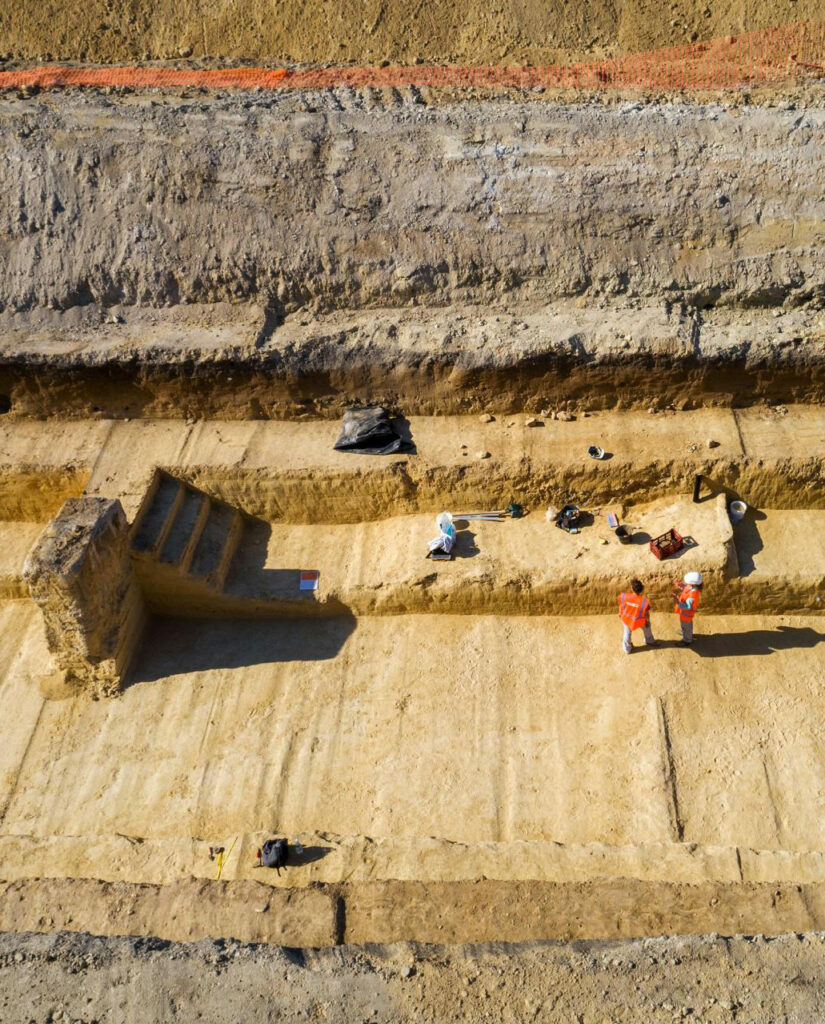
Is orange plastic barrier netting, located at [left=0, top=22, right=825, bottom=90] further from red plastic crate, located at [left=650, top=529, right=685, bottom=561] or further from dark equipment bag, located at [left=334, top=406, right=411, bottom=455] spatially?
red plastic crate, located at [left=650, top=529, right=685, bottom=561]

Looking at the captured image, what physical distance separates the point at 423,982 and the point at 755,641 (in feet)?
12.8

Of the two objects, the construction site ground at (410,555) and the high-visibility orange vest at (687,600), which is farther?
the high-visibility orange vest at (687,600)

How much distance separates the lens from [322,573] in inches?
300

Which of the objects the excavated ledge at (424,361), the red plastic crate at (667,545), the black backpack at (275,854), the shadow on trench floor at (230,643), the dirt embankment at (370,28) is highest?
the dirt embankment at (370,28)

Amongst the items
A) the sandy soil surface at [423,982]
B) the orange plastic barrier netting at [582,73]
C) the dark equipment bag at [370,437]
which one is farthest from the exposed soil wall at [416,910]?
the orange plastic barrier netting at [582,73]

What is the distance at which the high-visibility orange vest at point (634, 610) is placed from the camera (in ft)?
21.5

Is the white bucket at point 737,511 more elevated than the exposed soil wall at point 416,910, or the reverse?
the white bucket at point 737,511

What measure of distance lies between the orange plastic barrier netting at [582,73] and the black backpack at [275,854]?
31.7 ft

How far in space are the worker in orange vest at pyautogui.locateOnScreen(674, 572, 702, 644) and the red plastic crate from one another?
26cm

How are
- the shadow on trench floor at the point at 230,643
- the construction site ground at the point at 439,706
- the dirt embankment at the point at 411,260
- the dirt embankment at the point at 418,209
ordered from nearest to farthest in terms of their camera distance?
the construction site ground at the point at 439,706 < the shadow on trench floor at the point at 230,643 < the dirt embankment at the point at 411,260 < the dirt embankment at the point at 418,209

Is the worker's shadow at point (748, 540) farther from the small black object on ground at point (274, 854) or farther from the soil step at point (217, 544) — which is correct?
the soil step at point (217, 544)

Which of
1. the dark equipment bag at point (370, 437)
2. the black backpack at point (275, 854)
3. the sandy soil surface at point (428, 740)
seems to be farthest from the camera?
the dark equipment bag at point (370, 437)

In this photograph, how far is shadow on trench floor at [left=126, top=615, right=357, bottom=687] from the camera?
7.18 metres

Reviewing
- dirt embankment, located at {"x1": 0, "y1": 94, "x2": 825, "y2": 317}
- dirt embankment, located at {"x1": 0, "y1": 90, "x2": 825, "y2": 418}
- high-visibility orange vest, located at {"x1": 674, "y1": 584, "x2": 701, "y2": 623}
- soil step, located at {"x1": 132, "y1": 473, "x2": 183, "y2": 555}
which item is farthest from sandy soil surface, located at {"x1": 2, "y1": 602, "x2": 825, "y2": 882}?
dirt embankment, located at {"x1": 0, "y1": 94, "x2": 825, "y2": 317}
